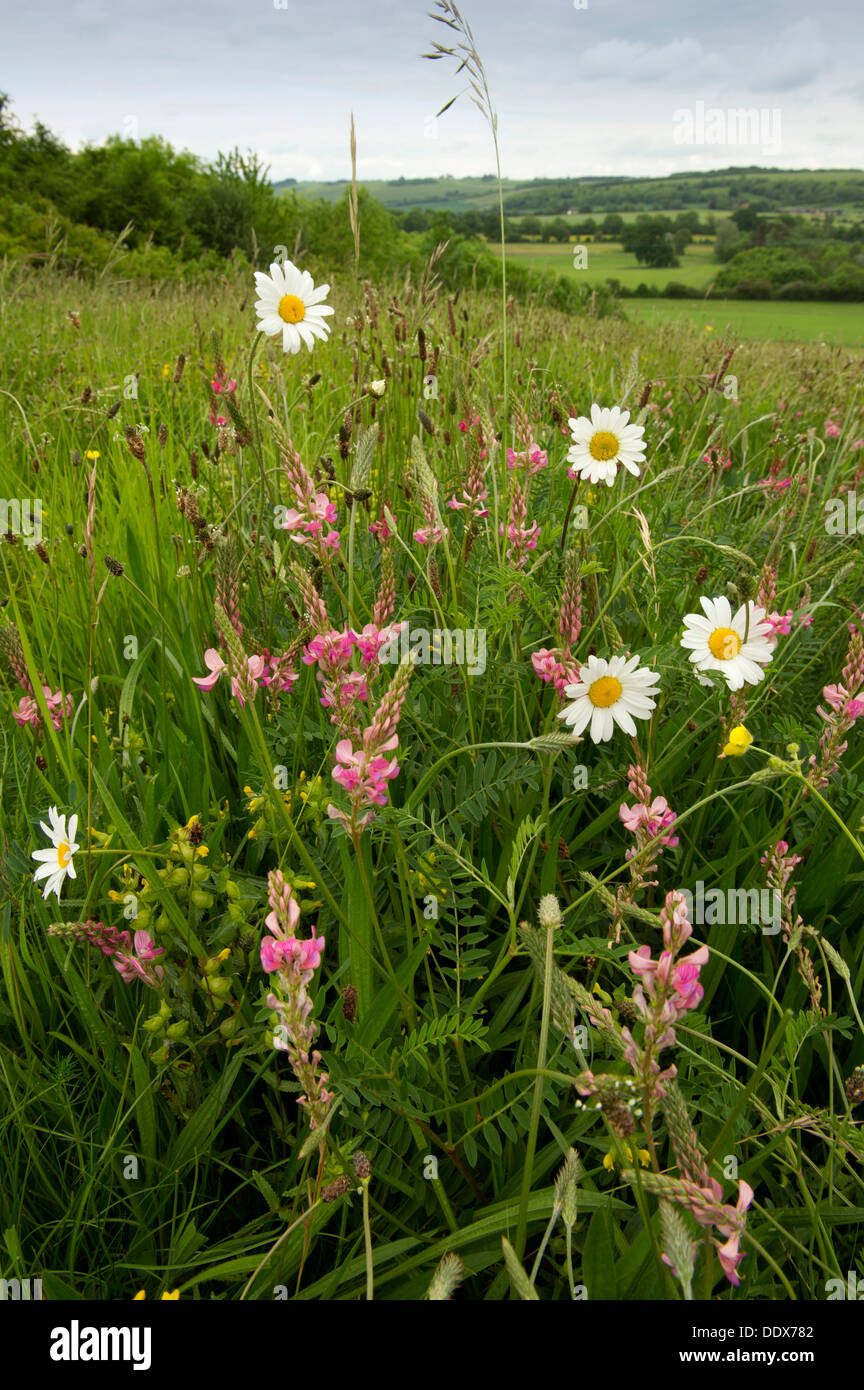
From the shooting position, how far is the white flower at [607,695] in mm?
1239

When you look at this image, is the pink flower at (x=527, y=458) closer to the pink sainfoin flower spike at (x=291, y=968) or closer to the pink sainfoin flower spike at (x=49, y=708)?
the pink sainfoin flower spike at (x=49, y=708)

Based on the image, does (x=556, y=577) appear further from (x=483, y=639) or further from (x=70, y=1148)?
(x=70, y=1148)

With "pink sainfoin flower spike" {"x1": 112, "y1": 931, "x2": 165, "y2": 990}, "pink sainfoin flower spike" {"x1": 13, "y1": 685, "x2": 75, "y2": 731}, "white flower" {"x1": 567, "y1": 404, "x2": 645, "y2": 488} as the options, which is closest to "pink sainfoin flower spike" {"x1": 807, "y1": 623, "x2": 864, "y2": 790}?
"white flower" {"x1": 567, "y1": 404, "x2": 645, "y2": 488}

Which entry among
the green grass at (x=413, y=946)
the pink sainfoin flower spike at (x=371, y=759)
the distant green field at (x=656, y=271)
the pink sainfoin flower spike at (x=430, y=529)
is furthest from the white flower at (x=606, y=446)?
the distant green field at (x=656, y=271)

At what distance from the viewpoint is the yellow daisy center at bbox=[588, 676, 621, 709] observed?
1285mm

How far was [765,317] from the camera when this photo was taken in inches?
552

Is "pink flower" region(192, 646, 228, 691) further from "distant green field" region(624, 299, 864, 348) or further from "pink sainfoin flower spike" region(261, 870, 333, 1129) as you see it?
"distant green field" region(624, 299, 864, 348)

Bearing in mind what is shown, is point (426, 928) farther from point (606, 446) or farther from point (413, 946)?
point (606, 446)

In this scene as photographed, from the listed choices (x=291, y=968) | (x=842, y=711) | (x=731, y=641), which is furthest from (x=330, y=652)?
(x=842, y=711)

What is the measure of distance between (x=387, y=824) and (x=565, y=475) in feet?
6.39

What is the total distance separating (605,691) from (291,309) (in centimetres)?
112

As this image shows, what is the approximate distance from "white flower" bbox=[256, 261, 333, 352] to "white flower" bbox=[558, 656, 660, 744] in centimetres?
94

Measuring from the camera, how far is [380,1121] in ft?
4.06

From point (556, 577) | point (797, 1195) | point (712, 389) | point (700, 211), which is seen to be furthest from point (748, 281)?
point (797, 1195)
